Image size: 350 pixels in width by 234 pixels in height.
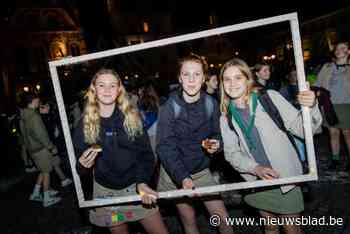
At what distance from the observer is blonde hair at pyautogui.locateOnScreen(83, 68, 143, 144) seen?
3086mm

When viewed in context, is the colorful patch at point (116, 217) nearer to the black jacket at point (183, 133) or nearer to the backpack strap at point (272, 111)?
the black jacket at point (183, 133)

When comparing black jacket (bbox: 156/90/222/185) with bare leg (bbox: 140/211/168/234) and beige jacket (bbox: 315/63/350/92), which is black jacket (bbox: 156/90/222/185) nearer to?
bare leg (bbox: 140/211/168/234)

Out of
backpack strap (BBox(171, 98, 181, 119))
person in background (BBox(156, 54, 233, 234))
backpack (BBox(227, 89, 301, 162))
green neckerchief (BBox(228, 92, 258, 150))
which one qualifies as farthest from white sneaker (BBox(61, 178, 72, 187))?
backpack (BBox(227, 89, 301, 162))

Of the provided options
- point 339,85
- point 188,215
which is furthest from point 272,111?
point 339,85

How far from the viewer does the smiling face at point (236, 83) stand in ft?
9.98

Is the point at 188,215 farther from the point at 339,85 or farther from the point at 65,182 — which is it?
the point at 65,182

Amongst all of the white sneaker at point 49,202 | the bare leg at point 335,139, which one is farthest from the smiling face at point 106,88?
the bare leg at point 335,139

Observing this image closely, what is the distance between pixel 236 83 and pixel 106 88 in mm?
1265

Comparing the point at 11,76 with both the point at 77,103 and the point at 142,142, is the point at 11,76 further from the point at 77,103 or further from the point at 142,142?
the point at 142,142

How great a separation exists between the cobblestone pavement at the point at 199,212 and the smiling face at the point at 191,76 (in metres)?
2.34

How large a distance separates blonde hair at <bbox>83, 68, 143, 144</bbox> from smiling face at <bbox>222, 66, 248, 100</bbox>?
970 mm

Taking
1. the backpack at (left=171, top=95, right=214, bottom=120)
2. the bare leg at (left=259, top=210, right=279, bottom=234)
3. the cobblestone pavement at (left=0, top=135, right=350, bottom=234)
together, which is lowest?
the cobblestone pavement at (left=0, top=135, right=350, bottom=234)

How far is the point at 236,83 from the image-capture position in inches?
120

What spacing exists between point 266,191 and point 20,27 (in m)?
43.6
